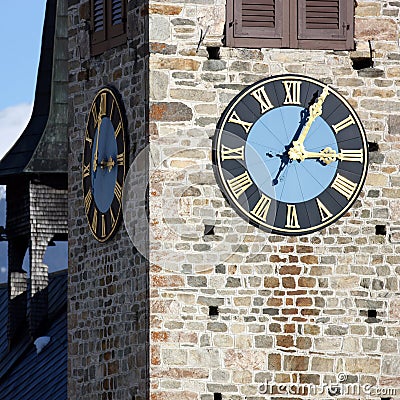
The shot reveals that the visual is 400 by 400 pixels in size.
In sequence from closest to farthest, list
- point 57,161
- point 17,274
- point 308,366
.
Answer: point 308,366 < point 57,161 < point 17,274

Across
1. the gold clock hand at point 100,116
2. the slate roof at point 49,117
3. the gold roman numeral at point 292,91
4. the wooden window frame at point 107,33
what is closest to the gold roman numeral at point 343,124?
the gold roman numeral at point 292,91

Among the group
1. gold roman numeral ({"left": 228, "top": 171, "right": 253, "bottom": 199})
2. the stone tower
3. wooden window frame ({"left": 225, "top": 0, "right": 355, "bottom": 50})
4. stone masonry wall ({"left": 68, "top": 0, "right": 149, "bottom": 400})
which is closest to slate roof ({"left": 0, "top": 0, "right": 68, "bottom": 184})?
stone masonry wall ({"left": 68, "top": 0, "right": 149, "bottom": 400})

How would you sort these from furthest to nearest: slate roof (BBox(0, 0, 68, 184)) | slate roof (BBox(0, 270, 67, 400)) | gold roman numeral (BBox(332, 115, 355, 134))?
slate roof (BBox(0, 0, 68, 184))
slate roof (BBox(0, 270, 67, 400))
gold roman numeral (BBox(332, 115, 355, 134))

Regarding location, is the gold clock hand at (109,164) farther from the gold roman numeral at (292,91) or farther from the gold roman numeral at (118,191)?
the gold roman numeral at (292,91)

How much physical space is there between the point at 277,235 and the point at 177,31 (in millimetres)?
2743

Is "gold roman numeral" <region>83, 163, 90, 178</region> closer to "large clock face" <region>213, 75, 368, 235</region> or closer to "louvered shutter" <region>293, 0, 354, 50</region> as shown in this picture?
"large clock face" <region>213, 75, 368, 235</region>

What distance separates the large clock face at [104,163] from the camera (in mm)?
28766

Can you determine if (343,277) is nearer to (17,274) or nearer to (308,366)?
(308,366)

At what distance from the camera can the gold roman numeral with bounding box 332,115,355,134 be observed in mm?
28312

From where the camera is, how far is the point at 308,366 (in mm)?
28031

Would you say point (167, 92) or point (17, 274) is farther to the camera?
point (17, 274)

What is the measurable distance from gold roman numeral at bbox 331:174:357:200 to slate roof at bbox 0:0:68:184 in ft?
35.1

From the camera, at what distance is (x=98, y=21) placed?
97.1 feet

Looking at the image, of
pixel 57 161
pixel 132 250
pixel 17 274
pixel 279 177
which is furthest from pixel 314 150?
pixel 17 274
